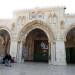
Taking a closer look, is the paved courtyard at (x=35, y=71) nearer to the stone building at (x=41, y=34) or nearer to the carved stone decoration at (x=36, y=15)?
the stone building at (x=41, y=34)

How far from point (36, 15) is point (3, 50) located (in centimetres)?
764

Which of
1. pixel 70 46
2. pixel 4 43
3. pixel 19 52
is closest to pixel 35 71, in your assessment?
pixel 19 52

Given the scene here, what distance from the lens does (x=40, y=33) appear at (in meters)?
21.8

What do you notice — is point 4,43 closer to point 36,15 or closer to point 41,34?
point 41,34

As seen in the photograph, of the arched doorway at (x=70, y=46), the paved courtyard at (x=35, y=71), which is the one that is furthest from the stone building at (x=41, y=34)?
the paved courtyard at (x=35, y=71)

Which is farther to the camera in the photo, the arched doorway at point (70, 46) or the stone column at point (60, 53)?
the arched doorway at point (70, 46)

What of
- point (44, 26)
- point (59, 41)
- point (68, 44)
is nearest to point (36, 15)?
point (44, 26)

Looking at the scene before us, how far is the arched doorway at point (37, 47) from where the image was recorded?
2172 centimetres

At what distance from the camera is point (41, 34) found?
21828 millimetres

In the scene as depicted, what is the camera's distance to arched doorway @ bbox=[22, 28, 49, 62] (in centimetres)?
2172

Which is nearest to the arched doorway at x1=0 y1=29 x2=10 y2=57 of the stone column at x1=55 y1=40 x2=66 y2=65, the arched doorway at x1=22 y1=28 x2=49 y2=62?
the arched doorway at x1=22 y1=28 x2=49 y2=62

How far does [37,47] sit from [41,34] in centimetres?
199

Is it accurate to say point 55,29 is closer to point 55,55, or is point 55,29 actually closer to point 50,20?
point 50,20

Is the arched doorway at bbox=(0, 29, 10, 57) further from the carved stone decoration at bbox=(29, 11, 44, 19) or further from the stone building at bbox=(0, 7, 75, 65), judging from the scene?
the carved stone decoration at bbox=(29, 11, 44, 19)
